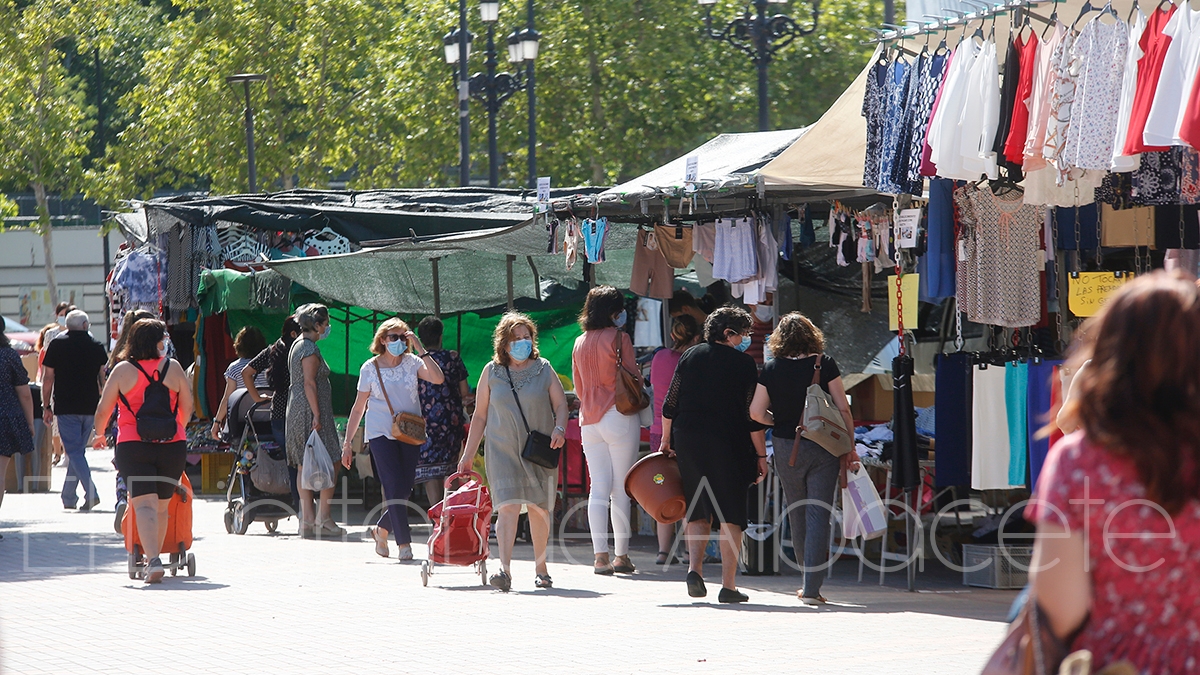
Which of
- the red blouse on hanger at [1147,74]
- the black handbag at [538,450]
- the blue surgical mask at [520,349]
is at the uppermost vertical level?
the red blouse on hanger at [1147,74]

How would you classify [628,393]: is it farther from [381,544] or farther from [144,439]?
[144,439]

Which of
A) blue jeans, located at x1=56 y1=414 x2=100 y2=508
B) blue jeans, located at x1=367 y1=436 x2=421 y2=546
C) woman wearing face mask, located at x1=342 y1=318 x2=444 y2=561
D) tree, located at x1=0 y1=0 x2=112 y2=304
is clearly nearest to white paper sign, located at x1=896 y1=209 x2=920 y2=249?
Answer: woman wearing face mask, located at x1=342 y1=318 x2=444 y2=561

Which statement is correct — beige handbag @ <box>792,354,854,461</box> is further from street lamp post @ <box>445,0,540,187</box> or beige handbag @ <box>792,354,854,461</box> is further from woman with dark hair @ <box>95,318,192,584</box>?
street lamp post @ <box>445,0,540,187</box>

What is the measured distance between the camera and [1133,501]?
309cm

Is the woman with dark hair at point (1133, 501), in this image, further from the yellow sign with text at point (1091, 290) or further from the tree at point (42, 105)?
the tree at point (42, 105)

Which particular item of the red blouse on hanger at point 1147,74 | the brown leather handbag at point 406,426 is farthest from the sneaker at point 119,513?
the red blouse on hanger at point 1147,74

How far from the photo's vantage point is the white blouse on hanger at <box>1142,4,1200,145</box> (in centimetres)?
711

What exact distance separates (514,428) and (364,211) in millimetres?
6465

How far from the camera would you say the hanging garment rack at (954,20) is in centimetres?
834

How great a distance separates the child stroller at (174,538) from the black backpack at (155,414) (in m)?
0.43

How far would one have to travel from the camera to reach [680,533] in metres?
11.3

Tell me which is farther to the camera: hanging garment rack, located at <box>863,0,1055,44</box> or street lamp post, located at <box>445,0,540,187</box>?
street lamp post, located at <box>445,0,540,187</box>

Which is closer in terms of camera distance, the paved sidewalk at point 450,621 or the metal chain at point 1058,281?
the paved sidewalk at point 450,621

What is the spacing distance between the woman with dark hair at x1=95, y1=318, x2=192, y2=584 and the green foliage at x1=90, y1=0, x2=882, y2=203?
23.9 metres
